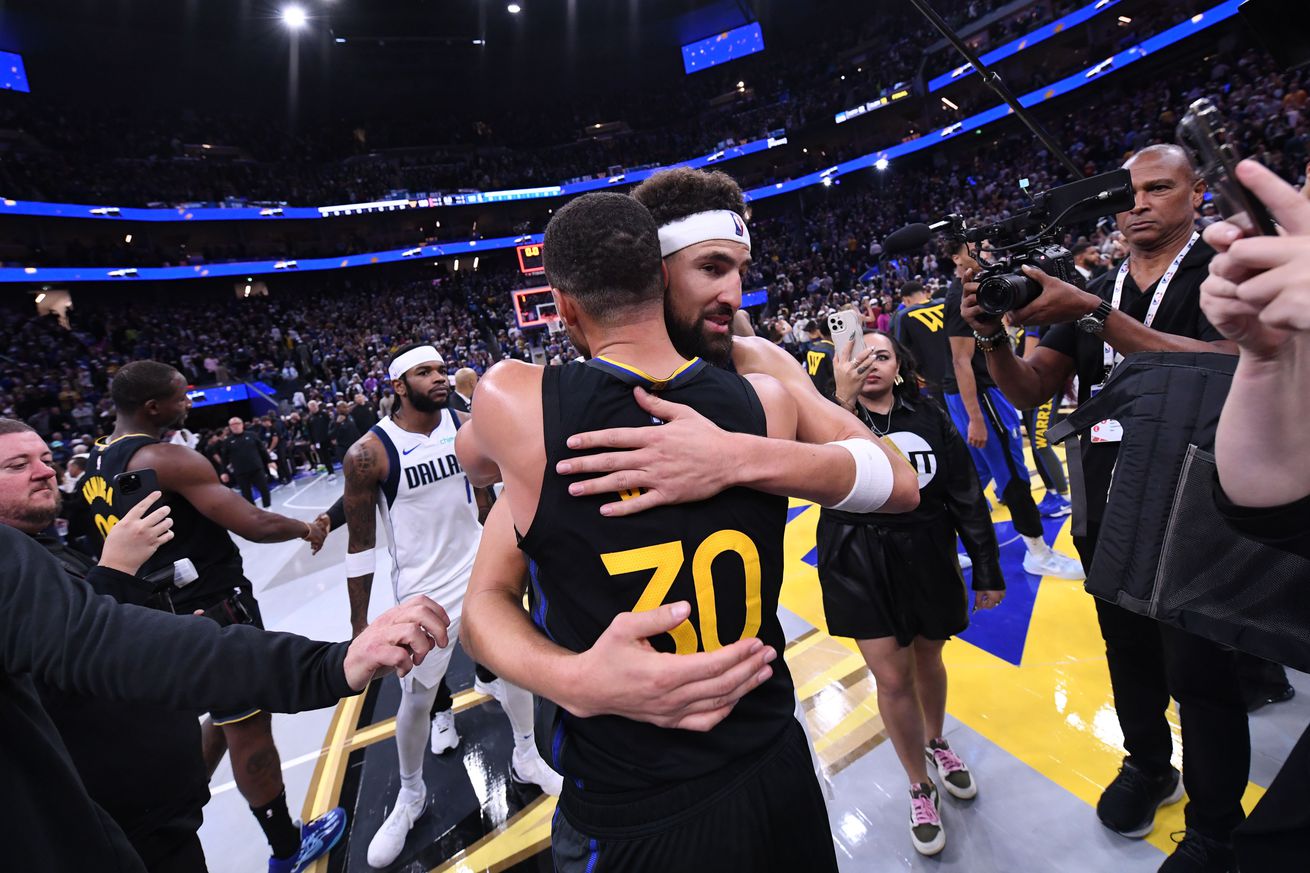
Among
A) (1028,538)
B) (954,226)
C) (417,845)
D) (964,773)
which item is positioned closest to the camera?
(954,226)

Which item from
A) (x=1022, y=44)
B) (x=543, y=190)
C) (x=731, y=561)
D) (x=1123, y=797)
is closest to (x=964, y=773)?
(x=1123, y=797)

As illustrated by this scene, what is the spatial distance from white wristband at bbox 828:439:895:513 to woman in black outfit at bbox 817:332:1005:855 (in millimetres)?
836

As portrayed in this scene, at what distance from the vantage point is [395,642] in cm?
137

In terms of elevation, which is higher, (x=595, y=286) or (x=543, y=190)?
(x=543, y=190)

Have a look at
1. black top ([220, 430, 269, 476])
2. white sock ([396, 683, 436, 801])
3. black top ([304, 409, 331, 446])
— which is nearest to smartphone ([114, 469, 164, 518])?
white sock ([396, 683, 436, 801])

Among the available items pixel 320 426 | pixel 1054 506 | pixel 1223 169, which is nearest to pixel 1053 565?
pixel 1054 506

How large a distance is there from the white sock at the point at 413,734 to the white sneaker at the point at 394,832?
0.13 ft

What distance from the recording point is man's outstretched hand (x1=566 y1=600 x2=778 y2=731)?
1.08 m

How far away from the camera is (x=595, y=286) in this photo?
1.34 meters

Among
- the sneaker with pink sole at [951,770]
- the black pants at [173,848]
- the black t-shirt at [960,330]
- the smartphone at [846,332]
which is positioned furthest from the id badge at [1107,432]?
the black pants at [173,848]

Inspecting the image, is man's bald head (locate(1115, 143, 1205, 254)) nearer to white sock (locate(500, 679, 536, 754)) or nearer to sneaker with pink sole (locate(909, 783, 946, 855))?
sneaker with pink sole (locate(909, 783, 946, 855))

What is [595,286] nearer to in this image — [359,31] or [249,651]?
[249,651]

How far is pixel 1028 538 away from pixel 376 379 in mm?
21688

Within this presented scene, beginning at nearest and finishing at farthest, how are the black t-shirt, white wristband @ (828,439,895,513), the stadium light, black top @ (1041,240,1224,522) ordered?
white wristband @ (828,439,895,513), black top @ (1041,240,1224,522), the black t-shirt, the stadium light
